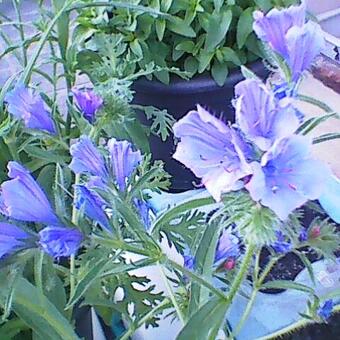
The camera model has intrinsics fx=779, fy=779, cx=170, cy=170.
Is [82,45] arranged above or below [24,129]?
below

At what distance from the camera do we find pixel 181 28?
3.32 ft

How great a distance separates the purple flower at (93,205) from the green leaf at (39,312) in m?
0.10

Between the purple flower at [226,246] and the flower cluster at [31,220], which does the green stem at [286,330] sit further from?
the flower cluster at [31,220]

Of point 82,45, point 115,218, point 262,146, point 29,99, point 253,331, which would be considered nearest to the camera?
point 262,146

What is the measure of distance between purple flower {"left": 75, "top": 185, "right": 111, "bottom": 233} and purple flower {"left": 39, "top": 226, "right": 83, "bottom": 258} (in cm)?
2

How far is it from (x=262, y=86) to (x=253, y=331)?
0.46 meters

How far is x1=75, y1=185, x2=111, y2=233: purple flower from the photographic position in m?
0.47

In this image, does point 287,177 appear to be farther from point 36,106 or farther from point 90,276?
point 36,106

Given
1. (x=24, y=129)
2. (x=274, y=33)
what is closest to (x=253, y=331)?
(x=24, y=129)

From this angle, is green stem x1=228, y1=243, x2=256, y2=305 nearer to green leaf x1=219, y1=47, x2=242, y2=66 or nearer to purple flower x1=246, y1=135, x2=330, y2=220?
purple flower x1=246, y1=135, x2=330, y2=220

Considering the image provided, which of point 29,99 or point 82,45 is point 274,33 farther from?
point 82,45

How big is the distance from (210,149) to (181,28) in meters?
0.66

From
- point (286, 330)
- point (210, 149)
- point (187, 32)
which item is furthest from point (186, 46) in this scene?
point (210, 149)

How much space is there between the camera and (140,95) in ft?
3.51
